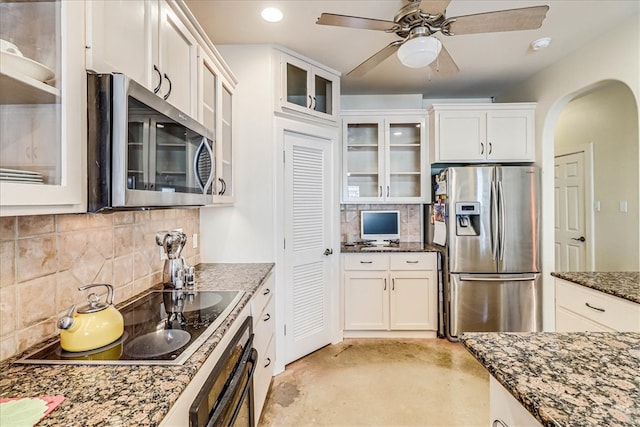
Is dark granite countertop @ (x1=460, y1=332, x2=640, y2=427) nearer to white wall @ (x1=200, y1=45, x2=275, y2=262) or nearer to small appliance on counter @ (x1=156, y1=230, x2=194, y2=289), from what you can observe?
small appliance on counter @ (x1=156, y1=230, x2=194, y2=289)

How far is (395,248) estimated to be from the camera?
3326 mm

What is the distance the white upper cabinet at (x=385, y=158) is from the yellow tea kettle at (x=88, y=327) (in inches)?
105

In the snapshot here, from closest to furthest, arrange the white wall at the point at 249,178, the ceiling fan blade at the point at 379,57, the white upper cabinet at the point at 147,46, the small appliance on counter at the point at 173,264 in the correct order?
the white upper cabinet at the point at 147,46, the small appliance on counter at the point at 173,264, the ceiling fan blade at the point at 379,57, the white wall at the point at 249,178

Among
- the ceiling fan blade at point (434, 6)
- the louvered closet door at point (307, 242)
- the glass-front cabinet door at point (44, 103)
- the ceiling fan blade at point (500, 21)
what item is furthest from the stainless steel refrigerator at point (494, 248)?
the glass-front cabinet door at point (44, 103)

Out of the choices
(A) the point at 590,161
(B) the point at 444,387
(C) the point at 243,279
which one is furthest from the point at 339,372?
(A) the point at 590,161

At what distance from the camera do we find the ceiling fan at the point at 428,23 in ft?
5.33

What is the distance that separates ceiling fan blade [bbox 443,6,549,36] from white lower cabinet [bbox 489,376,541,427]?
167cm

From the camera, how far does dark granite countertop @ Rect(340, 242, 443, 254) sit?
10.6 feet

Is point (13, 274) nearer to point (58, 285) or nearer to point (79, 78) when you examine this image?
point (58, 285)

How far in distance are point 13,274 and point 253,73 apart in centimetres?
206

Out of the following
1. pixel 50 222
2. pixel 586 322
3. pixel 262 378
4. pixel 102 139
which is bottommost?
pixel 262 378

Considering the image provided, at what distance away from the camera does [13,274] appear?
38.9 inches

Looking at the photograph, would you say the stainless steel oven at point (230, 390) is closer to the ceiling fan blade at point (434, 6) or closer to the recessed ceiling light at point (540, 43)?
the ceiling fan blade at point (434, 6)

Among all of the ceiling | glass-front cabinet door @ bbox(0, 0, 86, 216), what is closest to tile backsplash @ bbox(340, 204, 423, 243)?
the ceiling
